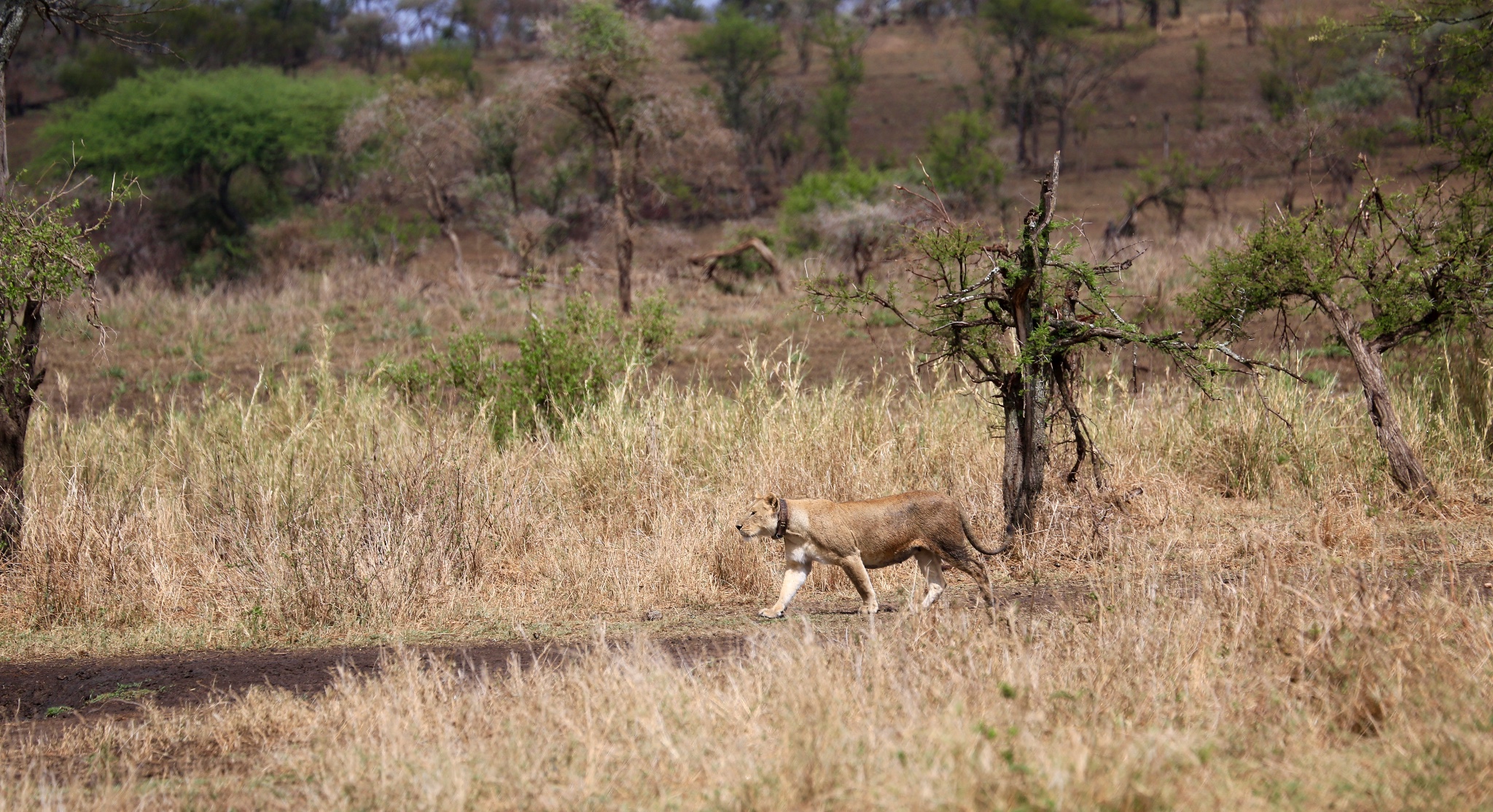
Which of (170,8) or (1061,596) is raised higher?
(170,8)

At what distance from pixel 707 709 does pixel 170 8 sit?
257 inches

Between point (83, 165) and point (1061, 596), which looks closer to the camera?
point (1061, 596)

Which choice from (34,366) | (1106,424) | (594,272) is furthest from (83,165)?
(1106,424)

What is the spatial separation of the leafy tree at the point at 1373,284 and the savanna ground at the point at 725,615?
690mm

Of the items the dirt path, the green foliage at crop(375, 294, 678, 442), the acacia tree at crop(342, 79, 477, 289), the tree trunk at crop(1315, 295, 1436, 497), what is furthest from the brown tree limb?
the dirt path

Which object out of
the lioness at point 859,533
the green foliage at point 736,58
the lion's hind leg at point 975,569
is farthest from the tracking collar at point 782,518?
the green foliage at point 736,58

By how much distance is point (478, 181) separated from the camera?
31281 millimetres

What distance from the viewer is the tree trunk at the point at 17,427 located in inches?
335

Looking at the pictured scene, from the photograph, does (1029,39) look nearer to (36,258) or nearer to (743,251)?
(743,251)

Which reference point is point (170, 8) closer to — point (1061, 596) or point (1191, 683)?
point (1061, 596)

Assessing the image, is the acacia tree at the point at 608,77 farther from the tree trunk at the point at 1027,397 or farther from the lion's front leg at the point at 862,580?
the lion's front leg at the point at 862,580

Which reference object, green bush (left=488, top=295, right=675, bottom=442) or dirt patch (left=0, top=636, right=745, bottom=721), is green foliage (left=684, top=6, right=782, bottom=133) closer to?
green bush (left=488, top=295, right=675, bottom=442)

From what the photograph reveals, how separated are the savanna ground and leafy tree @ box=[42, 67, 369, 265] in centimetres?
2198

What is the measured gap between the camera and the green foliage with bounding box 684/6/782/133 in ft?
155
